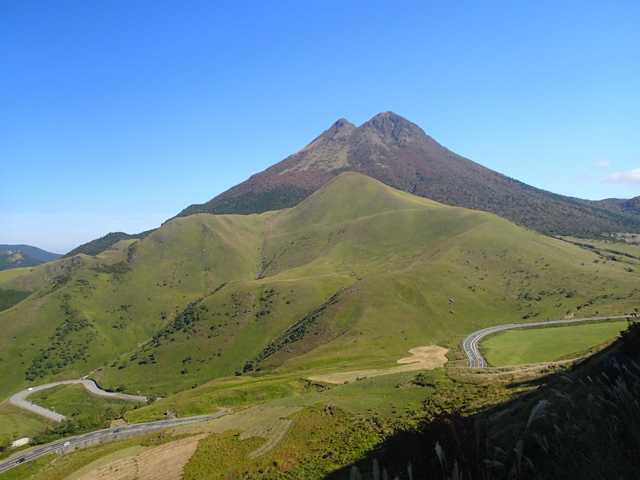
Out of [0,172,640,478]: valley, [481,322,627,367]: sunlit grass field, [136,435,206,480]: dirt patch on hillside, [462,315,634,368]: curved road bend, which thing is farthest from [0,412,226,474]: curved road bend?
[481,322,627,367]: sunlit grass field

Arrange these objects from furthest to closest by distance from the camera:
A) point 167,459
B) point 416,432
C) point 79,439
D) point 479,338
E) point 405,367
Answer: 1. point 479,338
2. point 405,367
3. point 79,439
4. point 167,459
5. point 416,432

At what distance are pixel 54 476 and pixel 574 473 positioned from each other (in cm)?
5003

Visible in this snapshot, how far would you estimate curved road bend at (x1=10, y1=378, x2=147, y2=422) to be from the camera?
363 feet

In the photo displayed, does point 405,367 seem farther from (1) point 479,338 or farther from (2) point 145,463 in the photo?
(2) point 145,463

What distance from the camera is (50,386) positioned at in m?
140

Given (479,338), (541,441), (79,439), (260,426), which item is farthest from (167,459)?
(479,338)

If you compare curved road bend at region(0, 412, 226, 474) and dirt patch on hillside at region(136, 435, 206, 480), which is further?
curved road bend at region(0, 412, 226, 474)

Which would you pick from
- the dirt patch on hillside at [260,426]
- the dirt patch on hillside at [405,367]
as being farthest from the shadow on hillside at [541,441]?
the dirt patch on hillside at [405,367]

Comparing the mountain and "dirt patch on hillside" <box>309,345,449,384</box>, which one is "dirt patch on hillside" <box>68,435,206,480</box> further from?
the mountain

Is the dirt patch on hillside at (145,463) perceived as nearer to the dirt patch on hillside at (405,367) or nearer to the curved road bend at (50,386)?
the dirt patch on hillside at (405,367)

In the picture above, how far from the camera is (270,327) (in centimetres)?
13638

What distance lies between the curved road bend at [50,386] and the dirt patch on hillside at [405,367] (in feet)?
284

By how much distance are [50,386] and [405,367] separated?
15925 cm

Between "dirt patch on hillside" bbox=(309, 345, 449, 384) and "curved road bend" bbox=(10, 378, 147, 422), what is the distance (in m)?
86.6
